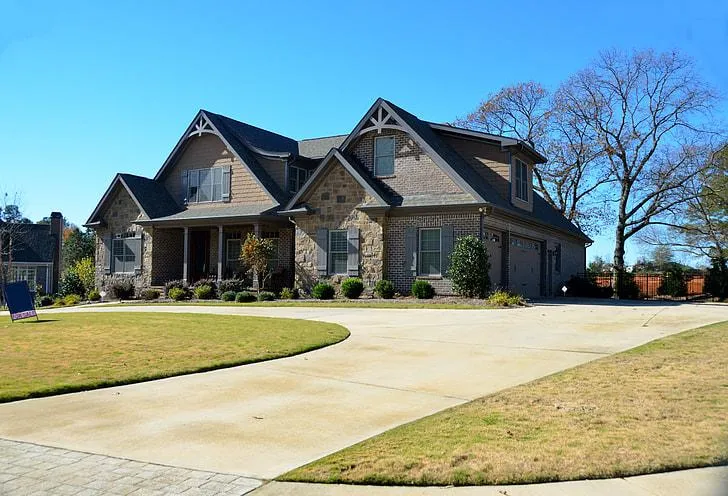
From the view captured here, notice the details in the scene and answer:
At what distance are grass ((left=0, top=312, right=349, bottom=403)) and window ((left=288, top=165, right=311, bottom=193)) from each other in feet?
48.1

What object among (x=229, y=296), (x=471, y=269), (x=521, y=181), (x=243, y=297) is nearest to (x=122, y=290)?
(x=229, y=296)

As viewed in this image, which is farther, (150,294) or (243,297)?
(150,294)

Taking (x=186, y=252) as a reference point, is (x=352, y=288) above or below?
below

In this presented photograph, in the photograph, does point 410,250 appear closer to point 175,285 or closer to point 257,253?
point 257,253

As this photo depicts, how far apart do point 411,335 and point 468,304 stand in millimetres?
8029

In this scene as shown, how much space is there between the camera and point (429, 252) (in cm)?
2341

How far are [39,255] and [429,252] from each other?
113 feet

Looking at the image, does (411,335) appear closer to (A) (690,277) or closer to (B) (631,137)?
(A) (690,277)

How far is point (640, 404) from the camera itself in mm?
6383

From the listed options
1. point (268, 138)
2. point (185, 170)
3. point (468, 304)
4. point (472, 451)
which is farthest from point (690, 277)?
point (472, 451)

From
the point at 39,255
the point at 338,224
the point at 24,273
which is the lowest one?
the point at 24,273

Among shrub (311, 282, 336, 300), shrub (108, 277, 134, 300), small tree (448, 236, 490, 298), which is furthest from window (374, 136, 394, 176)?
shrub (108, 277, 134, 300)

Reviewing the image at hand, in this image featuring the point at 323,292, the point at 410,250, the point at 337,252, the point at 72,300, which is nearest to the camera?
the point at 410,250

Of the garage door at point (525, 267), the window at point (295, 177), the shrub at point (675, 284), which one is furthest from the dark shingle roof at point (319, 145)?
Answer: the shrub at point (675, 284)
